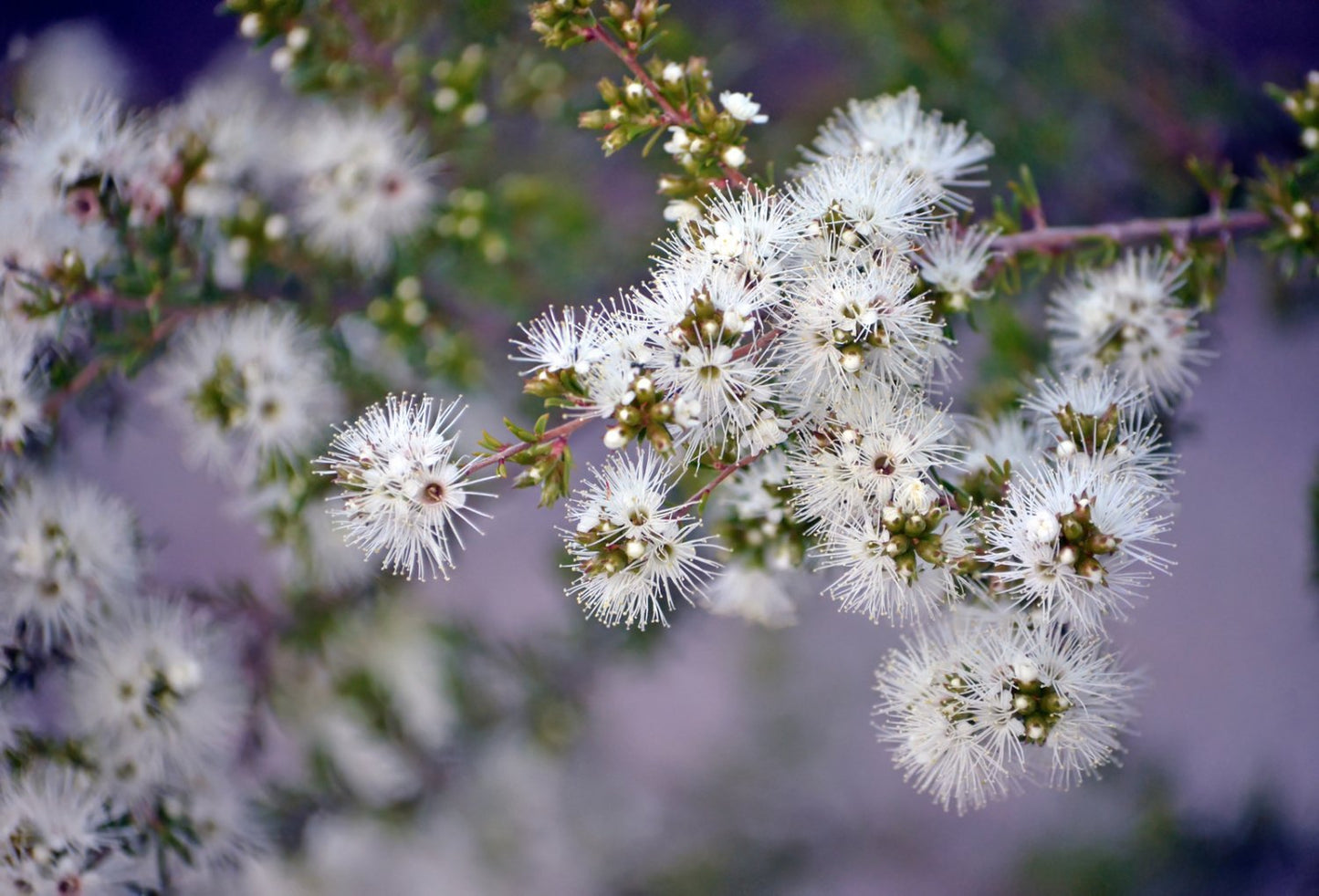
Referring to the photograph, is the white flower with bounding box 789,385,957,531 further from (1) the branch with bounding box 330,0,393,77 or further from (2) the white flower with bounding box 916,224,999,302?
(1) the branch with bounding box 330,0,393,77

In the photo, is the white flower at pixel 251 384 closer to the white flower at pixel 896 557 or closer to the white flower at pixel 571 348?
the white flower at pixel 571 348

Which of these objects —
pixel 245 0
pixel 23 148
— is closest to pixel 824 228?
pixel 245 0

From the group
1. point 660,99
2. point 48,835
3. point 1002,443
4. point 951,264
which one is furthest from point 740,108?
point 48,835

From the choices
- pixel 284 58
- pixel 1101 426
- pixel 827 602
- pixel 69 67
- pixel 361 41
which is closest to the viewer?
pixel 1101 426

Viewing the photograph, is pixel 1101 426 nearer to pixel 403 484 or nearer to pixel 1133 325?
pixel 1133 325

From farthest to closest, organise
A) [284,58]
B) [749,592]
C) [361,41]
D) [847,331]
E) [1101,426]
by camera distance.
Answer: [361,41]
[284,58]
[749,592]
[1101,426]
[847,331]

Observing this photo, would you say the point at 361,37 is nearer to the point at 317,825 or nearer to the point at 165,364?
the point at 165,364
